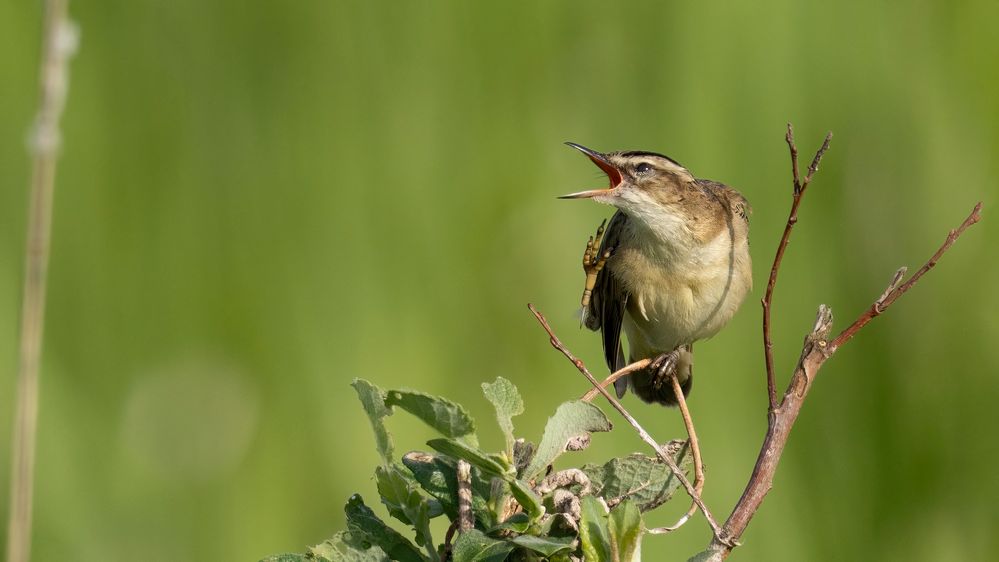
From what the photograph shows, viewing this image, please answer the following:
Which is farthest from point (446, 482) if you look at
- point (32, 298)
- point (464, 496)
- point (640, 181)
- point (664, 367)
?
point (640, 181)

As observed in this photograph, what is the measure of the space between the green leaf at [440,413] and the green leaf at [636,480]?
0.16 m

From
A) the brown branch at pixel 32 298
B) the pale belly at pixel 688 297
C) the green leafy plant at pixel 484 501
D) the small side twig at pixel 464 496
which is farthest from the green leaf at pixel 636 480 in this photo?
the pale belly at pixel 688 297

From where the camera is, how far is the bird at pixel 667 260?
6.84 ft

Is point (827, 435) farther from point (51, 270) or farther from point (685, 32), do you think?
point (51, 270)

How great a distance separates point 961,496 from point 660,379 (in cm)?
93

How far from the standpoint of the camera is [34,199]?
1.16m

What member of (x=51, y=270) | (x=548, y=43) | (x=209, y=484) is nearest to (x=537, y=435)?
(x=209, y=484)

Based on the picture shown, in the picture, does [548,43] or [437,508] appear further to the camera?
[548,43]

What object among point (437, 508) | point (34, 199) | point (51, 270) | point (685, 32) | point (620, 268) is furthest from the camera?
point (685, 32)

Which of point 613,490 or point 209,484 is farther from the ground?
point 613,490

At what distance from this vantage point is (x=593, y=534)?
0.83m

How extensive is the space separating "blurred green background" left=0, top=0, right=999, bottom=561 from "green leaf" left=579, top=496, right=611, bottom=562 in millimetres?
1270

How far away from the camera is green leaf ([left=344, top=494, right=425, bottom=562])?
86cm

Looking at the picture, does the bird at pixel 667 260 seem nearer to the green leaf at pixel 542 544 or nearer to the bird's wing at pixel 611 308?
the bird's wing at pixel 611 308
